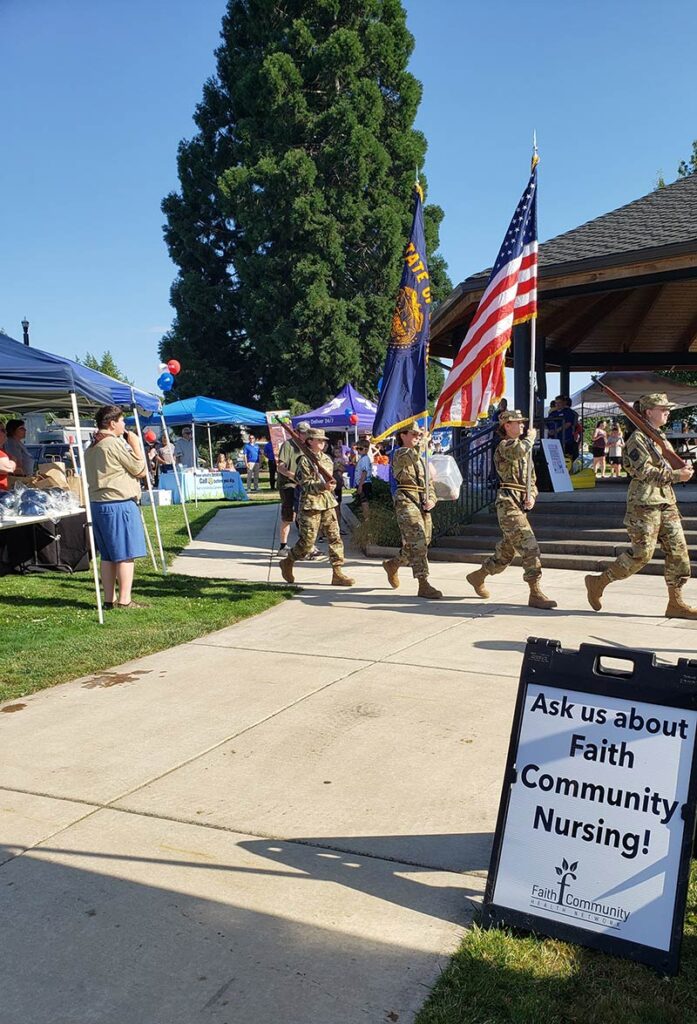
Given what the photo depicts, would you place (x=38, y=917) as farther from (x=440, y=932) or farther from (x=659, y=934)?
(x=659, y=934)

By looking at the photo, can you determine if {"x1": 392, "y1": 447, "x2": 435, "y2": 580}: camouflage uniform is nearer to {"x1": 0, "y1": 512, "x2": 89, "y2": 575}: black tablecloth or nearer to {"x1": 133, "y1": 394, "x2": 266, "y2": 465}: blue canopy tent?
{"x1": 0, "y1": 512, "x2": 89, "y2": 575}: black tablecloth

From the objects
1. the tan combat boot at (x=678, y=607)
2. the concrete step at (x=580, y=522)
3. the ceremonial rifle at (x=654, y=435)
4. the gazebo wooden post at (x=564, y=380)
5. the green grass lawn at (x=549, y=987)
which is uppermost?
the gazebo wooden post at (x=564, y=380)

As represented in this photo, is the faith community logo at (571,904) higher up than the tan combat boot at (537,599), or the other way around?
the tan combat boot at (537,599)

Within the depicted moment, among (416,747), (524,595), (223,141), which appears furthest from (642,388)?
(223,141)

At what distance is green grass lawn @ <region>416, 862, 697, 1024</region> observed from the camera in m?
2.42

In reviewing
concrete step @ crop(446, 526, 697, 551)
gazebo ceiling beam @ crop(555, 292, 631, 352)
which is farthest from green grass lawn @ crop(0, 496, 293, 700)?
gazebo ceiling beam @ crop(555, 292, 631, 352)

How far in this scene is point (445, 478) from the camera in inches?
378

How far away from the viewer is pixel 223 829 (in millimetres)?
3648

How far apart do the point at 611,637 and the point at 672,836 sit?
14.3ft

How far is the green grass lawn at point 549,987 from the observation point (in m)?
2.42

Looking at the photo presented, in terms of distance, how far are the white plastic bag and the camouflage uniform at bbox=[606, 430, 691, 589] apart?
248cm

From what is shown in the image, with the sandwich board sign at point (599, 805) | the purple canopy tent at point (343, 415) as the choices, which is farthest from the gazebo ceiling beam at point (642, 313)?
the sandwich board sign at point (599, 805)

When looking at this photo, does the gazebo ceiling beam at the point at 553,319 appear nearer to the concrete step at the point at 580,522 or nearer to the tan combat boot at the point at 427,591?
the concrete step at the point at 580,522

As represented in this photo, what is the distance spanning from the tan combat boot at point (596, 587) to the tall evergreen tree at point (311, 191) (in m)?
29.6
